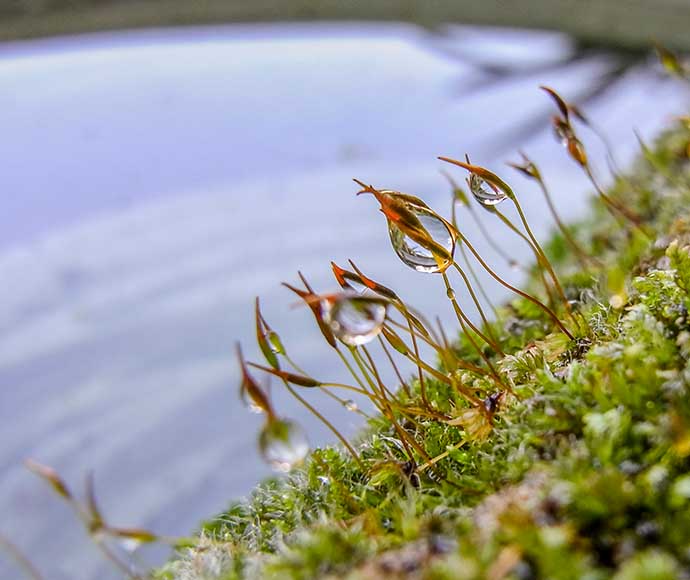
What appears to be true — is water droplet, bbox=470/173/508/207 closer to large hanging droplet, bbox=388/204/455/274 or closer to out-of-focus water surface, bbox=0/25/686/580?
large hanging droplet, bbox=388/204/455/274

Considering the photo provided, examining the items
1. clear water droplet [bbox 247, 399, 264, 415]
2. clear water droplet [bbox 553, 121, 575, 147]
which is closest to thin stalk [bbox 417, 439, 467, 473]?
clear water droplet [bbox 247, 399, 264, 415]

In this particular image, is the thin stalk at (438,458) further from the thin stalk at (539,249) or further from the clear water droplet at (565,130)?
the clear water droplet at (565,130)

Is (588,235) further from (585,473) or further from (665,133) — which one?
(585,473)

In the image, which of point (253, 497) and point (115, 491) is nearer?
point (253, 497)

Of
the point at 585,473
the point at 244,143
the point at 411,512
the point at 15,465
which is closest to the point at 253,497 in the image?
the point at 411,512

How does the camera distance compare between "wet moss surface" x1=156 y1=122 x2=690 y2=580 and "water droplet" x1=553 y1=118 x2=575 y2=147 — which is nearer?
"wet moss surface" x1=156 y1=122 x2=690 y2=580

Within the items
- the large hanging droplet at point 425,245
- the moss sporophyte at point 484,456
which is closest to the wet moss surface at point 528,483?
the moss sporophyte at point 484,456
